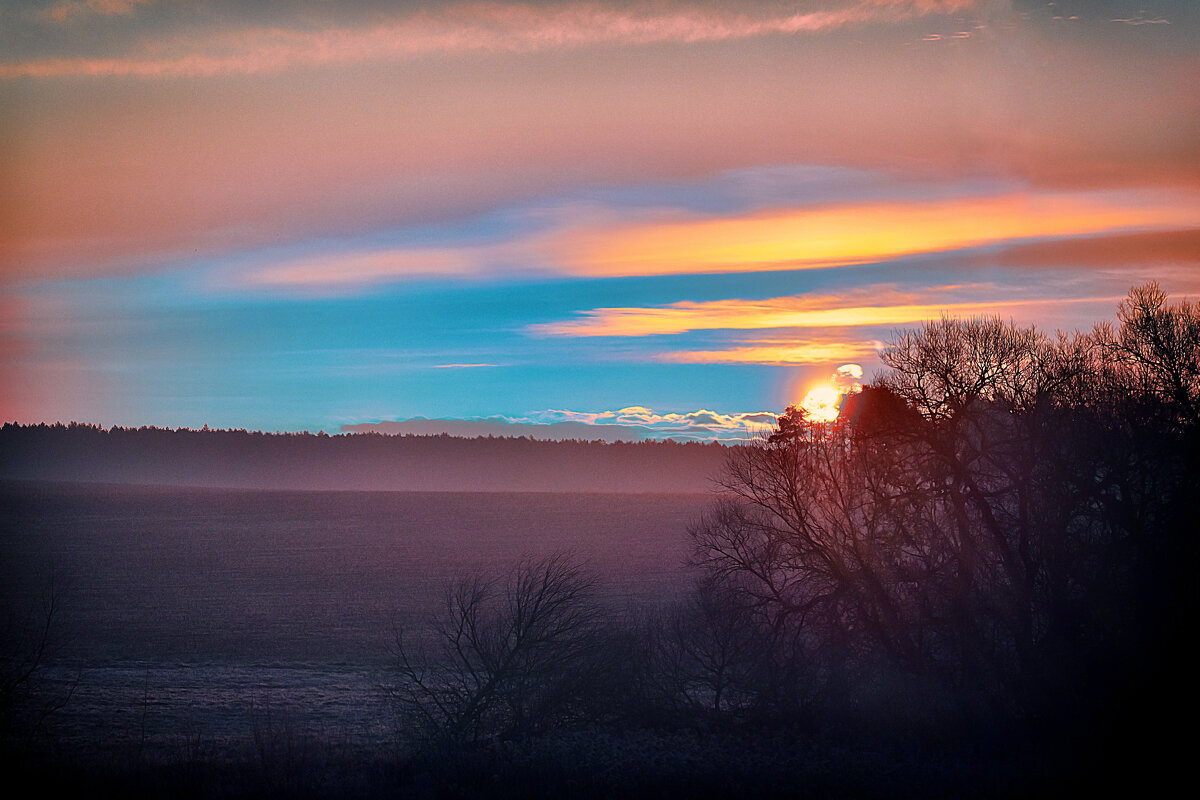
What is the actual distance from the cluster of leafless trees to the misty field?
19.0 ft

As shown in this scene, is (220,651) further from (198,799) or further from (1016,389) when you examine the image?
(1016,389)

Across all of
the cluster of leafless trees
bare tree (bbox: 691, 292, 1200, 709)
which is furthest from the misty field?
bare tree (bbox: 691, 292, 1200, 709)

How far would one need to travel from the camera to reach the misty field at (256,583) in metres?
23.2

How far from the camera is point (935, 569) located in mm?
24047

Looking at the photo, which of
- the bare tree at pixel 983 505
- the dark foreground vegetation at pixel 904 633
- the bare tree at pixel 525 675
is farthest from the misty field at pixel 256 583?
the bare tree at pixel 983 505

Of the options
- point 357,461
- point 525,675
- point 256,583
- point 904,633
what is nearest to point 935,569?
point 904,633

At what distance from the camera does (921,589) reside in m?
24.3

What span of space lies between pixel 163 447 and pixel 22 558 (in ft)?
202

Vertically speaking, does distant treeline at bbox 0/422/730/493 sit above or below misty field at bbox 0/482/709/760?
above

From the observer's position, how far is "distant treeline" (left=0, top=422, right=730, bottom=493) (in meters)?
105

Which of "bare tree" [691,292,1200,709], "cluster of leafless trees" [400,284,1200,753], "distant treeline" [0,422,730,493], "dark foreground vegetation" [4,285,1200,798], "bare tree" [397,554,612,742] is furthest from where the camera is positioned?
"distant treeline" [0,422,730,493]

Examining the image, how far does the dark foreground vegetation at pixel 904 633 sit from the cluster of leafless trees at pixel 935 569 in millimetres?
76

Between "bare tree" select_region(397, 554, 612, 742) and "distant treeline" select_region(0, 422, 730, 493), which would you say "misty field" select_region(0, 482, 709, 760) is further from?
"distant treeline" select_region(0, 422, 730, 493)

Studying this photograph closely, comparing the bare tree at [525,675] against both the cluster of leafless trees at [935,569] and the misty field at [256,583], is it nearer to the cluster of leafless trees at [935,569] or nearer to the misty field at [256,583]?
the cluster of leafless trees at [935,569]
